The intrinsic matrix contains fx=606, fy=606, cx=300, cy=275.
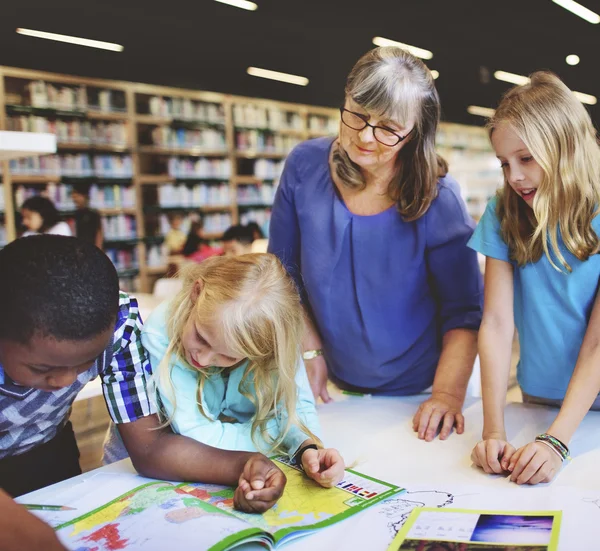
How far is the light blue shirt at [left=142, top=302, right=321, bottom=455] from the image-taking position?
3.68 ft

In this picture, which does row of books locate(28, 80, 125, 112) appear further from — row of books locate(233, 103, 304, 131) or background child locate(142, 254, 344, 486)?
background child locate(142, 254, 344, 486)

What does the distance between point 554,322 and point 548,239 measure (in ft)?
0.57

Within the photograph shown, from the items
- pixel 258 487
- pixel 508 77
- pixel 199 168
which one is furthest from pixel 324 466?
pixel 508 77

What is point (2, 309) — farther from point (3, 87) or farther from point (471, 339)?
point (3, 87)

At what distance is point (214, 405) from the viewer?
1235 millimetres

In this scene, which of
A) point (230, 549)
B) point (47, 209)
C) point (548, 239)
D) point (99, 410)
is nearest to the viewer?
point (230, 549)

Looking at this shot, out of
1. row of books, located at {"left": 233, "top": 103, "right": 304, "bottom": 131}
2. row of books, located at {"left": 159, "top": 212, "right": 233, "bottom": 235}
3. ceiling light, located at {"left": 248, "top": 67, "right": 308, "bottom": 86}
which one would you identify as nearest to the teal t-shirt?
row of books, located at {"left": 159, "top": 212, "right": 233, "bottom": 235}

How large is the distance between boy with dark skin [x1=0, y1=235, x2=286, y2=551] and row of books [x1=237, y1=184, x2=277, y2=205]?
24.6ft

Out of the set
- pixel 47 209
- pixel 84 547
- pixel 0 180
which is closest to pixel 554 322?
pixel 84 547

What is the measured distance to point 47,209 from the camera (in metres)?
5.11

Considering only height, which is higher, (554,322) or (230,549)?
(554,322)

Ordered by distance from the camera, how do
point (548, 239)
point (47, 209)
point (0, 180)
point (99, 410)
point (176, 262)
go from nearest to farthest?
point (548, 239)
point (99, 410)
point (47, 209)
point (0, 180)
point (176, 262)

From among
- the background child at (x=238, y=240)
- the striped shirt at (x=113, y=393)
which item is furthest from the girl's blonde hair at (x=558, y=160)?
the background child at (x=238, y=240)

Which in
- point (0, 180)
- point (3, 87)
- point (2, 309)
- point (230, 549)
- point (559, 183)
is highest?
point (3, 87)
